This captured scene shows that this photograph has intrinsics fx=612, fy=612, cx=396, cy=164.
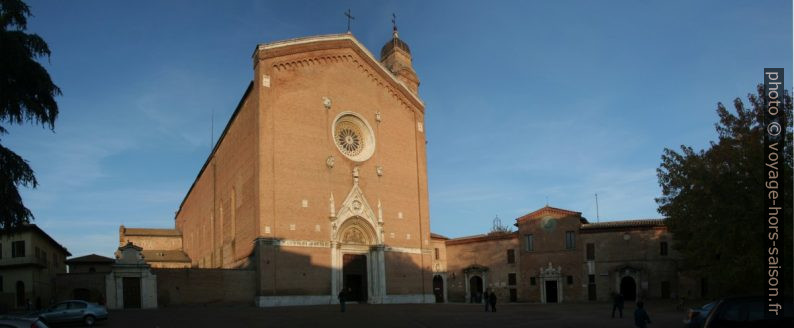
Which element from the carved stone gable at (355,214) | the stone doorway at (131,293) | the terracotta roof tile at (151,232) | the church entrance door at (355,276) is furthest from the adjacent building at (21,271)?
the carved stone gable at (355,214)

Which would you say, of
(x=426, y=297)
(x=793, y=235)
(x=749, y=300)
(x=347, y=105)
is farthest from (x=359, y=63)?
(x=749, y=300)

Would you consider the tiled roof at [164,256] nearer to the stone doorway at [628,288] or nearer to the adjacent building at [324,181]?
the adjacent building at [324,181]

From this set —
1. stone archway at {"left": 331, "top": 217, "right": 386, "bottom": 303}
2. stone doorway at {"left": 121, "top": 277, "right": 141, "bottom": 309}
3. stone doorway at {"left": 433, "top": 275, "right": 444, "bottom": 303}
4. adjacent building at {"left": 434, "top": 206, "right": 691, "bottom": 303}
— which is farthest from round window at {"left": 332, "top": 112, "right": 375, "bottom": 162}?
stone doorway at {"left": 433, "top": 275, "right": 444, "bottom": 303}

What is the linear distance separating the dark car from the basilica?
26060 millimetres

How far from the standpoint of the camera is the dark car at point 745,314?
10.7 metres

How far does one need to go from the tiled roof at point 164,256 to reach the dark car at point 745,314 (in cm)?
5588

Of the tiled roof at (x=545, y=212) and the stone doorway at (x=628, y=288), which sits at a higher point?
the tiled roof at (x=545, y=212)

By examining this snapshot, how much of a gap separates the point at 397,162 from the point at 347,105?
18.2 feet

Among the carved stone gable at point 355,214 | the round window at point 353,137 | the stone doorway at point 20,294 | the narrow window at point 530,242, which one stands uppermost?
the round window at point 353,137

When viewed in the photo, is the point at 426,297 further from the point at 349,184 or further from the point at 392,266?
the point at 349,184

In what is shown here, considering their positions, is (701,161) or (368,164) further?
(368,164)

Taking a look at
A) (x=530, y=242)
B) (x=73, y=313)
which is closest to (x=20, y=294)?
(x=73, y=313)

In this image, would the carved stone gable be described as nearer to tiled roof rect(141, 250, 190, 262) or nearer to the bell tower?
the bell tower

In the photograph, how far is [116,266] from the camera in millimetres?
33594
